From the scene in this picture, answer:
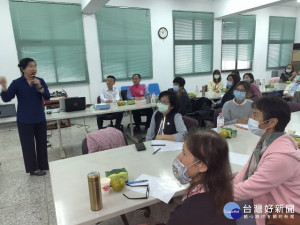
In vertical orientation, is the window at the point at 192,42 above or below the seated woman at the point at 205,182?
above

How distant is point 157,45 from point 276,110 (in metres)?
5.64

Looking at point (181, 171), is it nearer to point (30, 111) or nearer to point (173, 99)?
point (173, 99)

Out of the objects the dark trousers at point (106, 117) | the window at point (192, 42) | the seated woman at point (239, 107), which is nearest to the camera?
the seated woman at point (239, 107)

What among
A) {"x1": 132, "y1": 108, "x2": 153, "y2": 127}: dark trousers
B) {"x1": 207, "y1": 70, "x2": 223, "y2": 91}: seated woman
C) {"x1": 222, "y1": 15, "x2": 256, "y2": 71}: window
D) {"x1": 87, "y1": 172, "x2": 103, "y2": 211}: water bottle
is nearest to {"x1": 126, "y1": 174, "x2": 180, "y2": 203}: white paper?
{"x1": 87, "y1": 172, "x2": 103, "y2": 211}: water bottle

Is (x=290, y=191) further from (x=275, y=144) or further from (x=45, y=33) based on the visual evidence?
(x=45, y=33)

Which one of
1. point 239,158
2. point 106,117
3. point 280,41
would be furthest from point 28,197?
point 280,41

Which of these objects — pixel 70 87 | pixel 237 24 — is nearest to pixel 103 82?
pixel 70 87

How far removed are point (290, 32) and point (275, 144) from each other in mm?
9923

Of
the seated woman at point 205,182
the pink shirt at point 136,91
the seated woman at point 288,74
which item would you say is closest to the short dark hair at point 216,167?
the seated woman at point 205,182

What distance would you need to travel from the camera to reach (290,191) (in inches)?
50.0

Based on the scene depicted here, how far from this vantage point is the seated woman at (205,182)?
3.01 feet

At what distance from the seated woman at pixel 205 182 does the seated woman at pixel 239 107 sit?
2.05 metres

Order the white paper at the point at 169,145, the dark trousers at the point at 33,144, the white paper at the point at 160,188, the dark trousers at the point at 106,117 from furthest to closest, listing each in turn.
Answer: the dark trousers at the point at 106,117, the dark trousers at the point at 33,144, the white paper at the point at 169,145, the white paper at the point at 160,188

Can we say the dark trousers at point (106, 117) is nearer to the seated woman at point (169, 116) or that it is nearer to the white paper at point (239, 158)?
the seated woman at point (169, 116)
